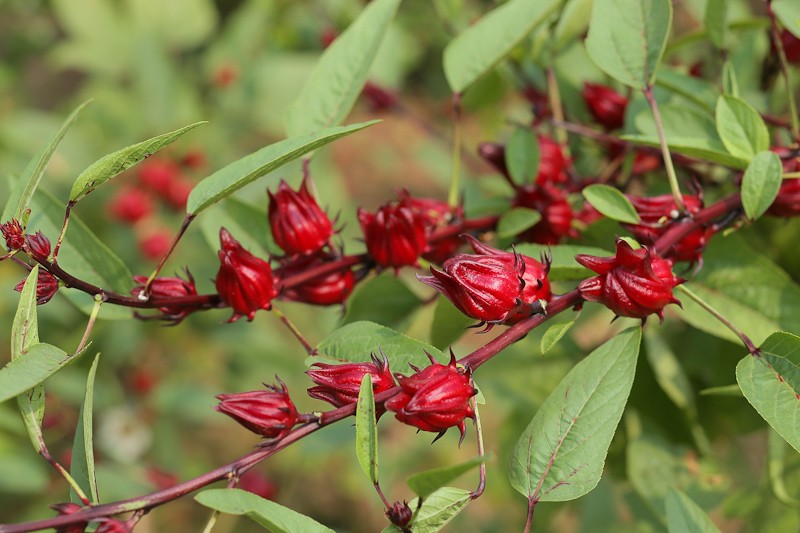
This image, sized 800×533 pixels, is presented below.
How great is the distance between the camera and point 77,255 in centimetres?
85

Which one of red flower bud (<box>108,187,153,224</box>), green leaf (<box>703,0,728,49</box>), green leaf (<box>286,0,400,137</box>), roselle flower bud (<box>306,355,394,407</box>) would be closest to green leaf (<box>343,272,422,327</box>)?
green leaf (<box>286,0,400,137</box>)

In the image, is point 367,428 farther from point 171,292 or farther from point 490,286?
point 171,292

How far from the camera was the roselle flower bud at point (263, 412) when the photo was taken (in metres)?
0.68

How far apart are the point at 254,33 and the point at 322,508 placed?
200 centimetres

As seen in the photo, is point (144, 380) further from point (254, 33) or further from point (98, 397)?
point (254, 33)

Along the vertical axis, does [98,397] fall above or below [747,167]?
below

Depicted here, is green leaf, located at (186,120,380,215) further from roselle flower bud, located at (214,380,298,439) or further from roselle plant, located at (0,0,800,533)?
roselle flower bud, located at (214,380,298,439)

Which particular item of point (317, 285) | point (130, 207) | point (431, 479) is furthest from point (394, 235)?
point (130, 207)

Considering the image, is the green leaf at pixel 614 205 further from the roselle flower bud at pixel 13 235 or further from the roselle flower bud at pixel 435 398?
the roselle flower bud at pixel 13 235

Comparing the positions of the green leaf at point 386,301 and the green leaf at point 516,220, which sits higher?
the green leaf at point 516,220

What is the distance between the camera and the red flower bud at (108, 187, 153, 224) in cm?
223

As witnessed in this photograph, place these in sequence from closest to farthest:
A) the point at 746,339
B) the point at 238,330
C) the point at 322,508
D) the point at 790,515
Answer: the point at 746,339 < the point at 790,515 < the point at 238,330 < the point at 322,508

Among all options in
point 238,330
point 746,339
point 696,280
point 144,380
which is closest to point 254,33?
point 238,330

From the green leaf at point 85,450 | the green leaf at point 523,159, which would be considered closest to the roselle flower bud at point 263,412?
the green leaf at point 85,450
